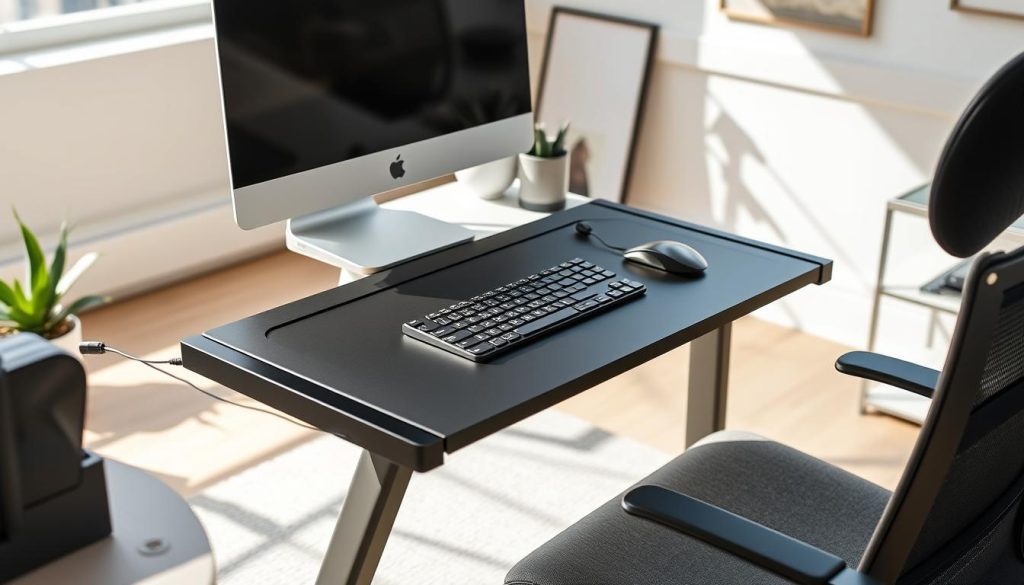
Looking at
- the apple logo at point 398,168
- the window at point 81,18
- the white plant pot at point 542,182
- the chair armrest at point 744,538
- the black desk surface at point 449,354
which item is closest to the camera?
the chair armrest at point 744,538

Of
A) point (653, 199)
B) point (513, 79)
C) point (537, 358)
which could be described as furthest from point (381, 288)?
point (653, 199)

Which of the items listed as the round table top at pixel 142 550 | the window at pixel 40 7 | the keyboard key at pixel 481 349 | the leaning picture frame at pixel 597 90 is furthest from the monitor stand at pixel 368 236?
the window at pixel 40 7

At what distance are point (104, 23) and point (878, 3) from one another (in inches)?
88.2

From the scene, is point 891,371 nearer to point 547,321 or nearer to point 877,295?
point 547,321

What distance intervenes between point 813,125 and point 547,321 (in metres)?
1.97

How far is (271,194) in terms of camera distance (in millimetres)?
1769

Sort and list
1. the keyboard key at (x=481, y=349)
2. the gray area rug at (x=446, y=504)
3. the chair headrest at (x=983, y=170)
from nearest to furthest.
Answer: the chair headrest at (x=983, y=170) < the keyboard key at (x=481, y=349) < the gray area rug at (x=446, y=504)

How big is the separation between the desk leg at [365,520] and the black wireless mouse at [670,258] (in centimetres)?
52

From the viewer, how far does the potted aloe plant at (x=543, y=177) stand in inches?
84.6

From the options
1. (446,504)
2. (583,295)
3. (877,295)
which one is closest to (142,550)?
(583,295)

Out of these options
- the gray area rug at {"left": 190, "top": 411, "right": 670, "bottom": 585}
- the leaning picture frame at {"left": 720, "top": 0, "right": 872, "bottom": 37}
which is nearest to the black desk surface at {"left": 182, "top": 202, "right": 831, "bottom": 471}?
the gray area rug at {"left": 190, "top": 411, "right": 670, "bottom": 585}

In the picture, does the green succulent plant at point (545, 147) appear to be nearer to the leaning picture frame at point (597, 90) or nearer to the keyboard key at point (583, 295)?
the keyboard key at point (583, 295)

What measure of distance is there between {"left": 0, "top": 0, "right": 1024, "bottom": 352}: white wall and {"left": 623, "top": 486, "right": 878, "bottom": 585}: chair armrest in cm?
201

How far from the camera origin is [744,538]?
4.28 ft
